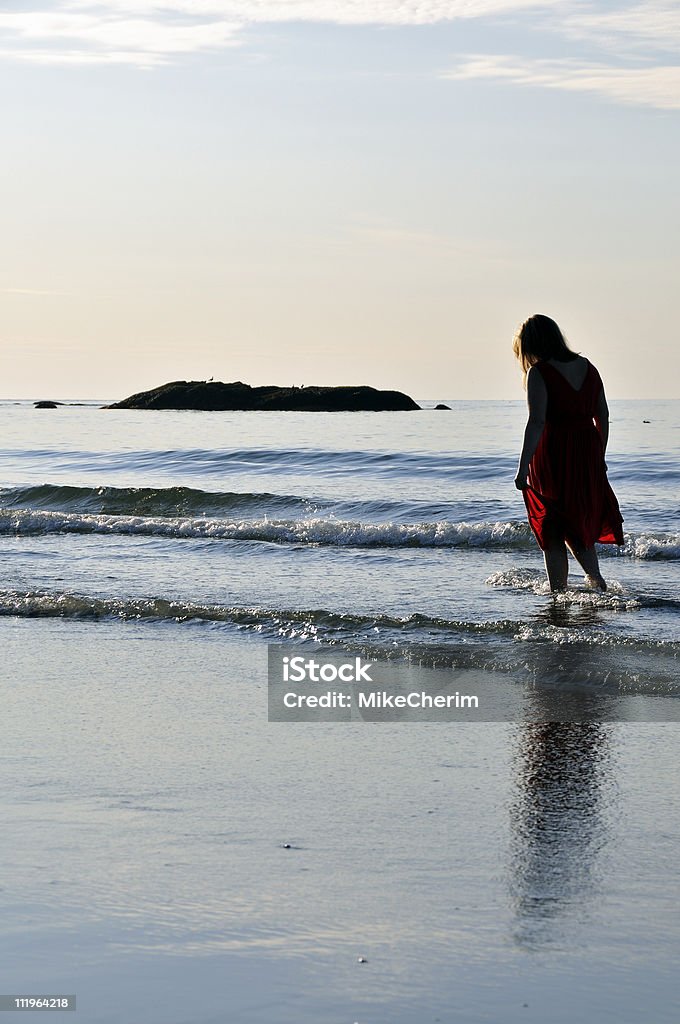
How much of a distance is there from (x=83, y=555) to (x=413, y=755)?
6.44 m

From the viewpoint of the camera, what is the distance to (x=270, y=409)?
52.7m

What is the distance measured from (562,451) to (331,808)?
443 centimetres

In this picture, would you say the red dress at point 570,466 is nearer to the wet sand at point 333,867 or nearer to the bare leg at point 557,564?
the bare leg at point 557,564

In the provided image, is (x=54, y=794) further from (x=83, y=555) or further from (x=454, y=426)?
(x=454, y=426)

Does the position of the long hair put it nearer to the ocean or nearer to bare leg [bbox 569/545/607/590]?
bare leg [bbox 569/545/607/590]

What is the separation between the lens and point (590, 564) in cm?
758

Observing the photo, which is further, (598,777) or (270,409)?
(270,409)

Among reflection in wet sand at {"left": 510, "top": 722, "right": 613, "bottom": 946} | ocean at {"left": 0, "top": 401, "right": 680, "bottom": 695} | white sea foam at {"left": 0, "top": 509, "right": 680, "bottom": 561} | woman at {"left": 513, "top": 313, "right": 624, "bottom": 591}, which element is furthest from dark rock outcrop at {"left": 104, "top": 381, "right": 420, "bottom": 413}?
reflection in wet sand at {"left": 510, "top": 722, "right": 613, "bottom": 946}

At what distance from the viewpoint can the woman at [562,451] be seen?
7387mm

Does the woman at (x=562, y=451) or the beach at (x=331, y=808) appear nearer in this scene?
the beach at (x=331, y=808)

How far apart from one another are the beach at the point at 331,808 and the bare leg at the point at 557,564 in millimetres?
187

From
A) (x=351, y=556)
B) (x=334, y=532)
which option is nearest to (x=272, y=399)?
(x=334, y=532)

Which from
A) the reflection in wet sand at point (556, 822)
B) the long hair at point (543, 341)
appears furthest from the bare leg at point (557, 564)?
the reflection in wet sand at point (556, 822)

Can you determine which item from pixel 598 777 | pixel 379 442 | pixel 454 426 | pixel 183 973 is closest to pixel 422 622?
pixel 598 777
